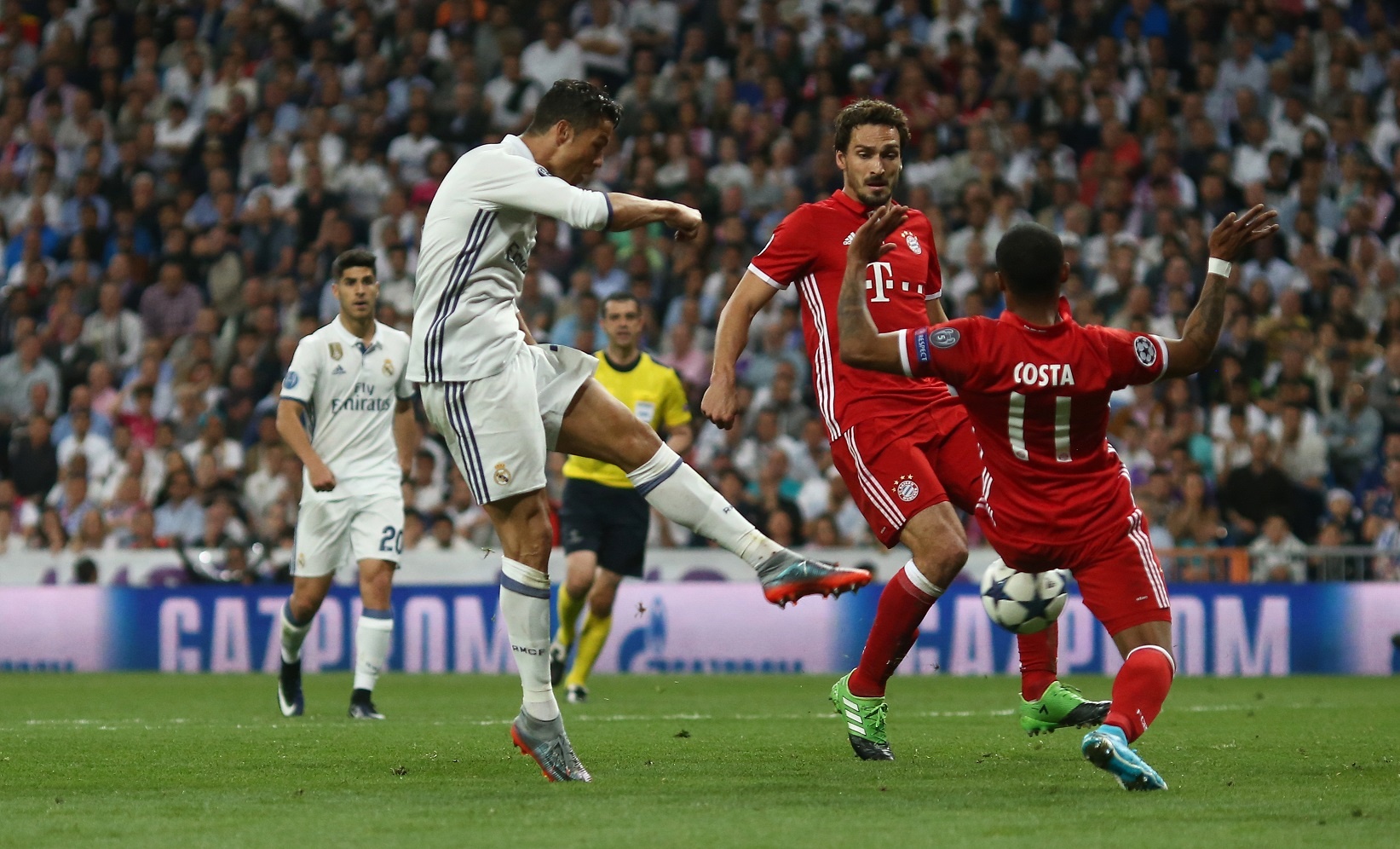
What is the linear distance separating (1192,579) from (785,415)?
157 inches

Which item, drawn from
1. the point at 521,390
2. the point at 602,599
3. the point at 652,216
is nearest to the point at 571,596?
the point at 602,599

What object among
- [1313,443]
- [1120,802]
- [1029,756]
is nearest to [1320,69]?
[1313,443]

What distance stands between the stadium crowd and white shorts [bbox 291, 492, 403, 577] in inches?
204

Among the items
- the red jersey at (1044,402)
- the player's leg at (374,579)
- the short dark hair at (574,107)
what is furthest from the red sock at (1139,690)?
the player's leg at (374,579)

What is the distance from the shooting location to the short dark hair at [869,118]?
Answer: 7.46 metres

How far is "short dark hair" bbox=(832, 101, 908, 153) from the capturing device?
7461mm

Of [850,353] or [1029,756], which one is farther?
[1029,756]

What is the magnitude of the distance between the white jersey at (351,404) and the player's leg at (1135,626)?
18.1 ft

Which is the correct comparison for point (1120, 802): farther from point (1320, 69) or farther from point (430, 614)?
point (1320, 69)

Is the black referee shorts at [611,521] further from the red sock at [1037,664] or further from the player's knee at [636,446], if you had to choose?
the player's knee at [636,446]

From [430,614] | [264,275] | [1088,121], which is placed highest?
[1088,121]

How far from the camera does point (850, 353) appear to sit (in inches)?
235

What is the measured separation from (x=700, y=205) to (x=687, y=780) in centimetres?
1291

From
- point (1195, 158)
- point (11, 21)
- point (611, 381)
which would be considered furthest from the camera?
point (11, 21)
